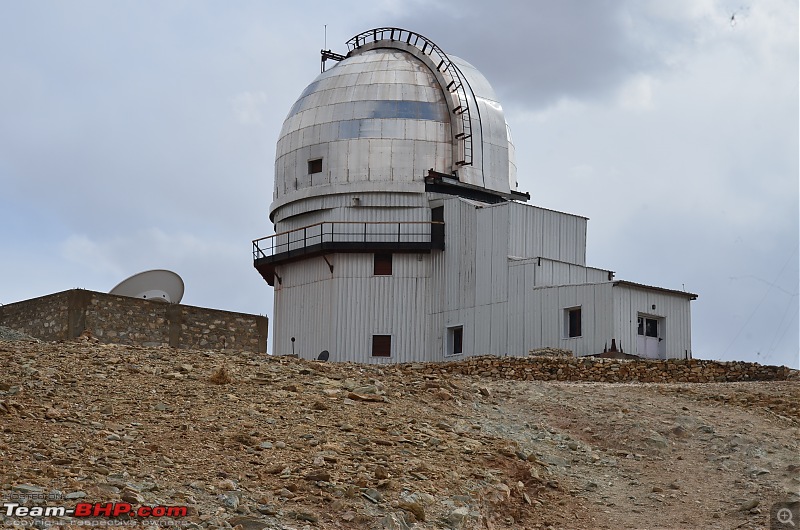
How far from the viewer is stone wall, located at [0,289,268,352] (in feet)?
94.7

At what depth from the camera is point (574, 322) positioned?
39250mm

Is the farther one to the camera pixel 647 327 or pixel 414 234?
pixel 414 234

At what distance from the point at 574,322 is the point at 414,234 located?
21.2 ft

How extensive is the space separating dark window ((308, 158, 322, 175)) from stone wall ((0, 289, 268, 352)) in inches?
545

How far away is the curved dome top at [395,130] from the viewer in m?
43.1

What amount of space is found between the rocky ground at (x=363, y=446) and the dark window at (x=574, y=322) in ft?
38.1

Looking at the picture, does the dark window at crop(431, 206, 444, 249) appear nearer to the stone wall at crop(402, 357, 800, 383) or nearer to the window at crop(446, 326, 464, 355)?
the window at crop(446, 326, 464, 355)

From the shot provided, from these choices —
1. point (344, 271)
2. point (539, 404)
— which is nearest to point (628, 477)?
point (539, 404)

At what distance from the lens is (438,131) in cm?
4347

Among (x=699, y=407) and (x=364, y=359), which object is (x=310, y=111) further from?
(x=699, y=407)

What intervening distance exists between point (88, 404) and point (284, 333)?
81.6 feet

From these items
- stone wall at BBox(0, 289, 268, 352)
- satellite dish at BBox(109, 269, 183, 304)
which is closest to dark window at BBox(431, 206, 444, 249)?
satellite dish at BBox(109, 269, 183, 304)

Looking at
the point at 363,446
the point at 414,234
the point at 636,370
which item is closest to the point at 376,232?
the point at 414,234

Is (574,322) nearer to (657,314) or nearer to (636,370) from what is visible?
(657,314)
